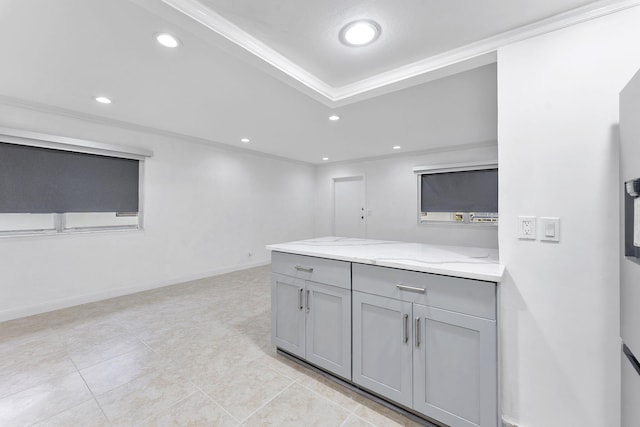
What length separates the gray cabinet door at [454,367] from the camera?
4.12ft

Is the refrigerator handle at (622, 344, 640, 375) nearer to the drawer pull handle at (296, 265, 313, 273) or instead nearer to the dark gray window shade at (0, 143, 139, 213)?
the drawer pull handle at (296, 265, 313, 273)

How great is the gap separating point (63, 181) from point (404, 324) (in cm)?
408

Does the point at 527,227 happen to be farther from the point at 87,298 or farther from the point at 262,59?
the point at 87,298

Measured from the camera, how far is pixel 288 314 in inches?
80.5

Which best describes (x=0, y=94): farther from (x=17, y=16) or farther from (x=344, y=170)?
(x=344, y=170)

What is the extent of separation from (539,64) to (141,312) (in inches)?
164

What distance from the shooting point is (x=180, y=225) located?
4258 millimetres

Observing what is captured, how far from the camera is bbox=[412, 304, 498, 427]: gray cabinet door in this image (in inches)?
49.4

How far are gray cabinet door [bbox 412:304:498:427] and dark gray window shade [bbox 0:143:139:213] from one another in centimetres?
404

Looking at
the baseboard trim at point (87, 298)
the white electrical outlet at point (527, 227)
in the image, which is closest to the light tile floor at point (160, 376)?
the baseboard trim at point (87, 298)

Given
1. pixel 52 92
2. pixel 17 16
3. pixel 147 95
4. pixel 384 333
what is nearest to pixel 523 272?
pixel 384 333

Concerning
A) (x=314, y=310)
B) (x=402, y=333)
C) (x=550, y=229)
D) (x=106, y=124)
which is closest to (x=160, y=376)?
(x=314, y=310)

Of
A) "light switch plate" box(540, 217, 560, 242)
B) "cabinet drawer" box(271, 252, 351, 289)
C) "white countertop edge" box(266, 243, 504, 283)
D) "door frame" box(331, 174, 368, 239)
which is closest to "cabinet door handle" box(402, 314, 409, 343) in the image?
"white countertop edge" box(266, 243, 504, 283)

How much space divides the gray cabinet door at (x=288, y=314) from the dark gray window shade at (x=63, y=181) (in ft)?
9.58
